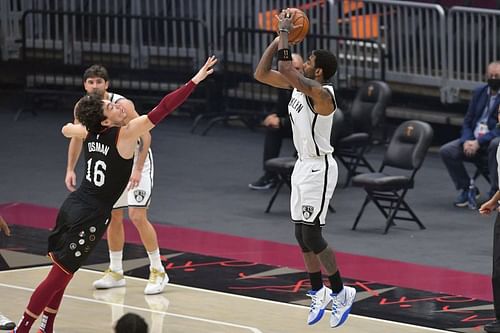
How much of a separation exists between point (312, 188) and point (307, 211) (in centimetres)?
17

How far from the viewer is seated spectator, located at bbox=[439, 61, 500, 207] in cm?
1480

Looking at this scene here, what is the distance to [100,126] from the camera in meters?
9.45

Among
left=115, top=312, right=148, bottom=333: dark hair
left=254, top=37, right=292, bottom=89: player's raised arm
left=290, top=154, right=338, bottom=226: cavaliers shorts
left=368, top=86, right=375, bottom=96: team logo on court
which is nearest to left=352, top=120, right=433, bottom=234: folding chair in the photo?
left=368, top=86, right=375, bottom=96: team logo on court

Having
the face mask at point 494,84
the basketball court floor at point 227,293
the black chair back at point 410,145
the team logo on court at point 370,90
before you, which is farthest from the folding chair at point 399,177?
the team logo on court at point 370,90

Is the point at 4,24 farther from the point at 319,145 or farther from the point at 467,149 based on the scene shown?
the point at 319,145

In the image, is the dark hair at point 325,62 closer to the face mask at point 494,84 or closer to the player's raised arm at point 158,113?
the player's raised arm at point 158,113

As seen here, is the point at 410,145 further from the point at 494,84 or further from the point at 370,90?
the point at 370,90

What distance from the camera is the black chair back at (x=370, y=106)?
16.2m

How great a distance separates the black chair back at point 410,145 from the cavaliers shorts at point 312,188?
14.1 ft

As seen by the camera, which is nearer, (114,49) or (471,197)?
(471,197)

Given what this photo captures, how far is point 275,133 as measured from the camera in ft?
51.9

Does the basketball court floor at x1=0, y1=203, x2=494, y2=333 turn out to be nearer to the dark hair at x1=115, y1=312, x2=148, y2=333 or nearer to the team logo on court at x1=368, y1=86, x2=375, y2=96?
the team logo on court at x1=368, y1=86, x2=375, y2=96

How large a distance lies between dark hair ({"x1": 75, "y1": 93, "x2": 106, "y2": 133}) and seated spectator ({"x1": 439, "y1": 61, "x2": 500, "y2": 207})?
6.38 metres

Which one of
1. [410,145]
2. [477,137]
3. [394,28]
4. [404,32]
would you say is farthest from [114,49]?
[410,145]
